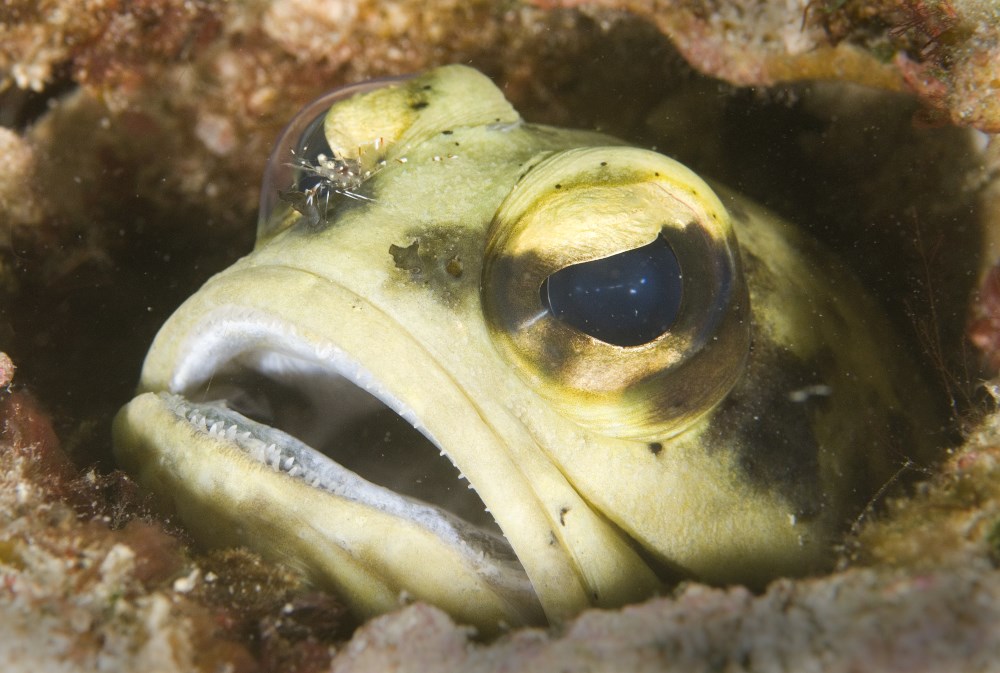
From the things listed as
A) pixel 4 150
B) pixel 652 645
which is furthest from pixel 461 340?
pixel 4 150

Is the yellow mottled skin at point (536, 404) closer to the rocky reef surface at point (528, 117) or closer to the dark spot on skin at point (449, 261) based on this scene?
the dark spot on skin at point (449, 261)

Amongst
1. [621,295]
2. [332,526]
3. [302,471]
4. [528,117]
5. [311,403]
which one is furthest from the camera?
[528,117]

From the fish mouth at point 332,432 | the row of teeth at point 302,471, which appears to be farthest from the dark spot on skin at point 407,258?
the row of teeth at point 302,471

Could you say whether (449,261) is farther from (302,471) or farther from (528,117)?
(528,117)

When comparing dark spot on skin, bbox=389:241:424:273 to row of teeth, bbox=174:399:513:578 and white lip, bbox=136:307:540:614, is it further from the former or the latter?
row of teeth, bbox=174:399:513:578

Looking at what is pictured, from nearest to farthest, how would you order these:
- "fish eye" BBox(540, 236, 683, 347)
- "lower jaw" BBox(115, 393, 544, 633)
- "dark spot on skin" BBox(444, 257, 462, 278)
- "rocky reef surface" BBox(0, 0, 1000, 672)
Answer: "rocky reef surface" BBox(0, 0, 1000, 672) < "fish eye" BBox(540, 236, 683, 347) < "lower jaw" BBox(115, 393, 544, 633) < "dark spot on skin" BBox(444, 257, 462, 278)

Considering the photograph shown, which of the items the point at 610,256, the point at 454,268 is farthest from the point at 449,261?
the point at 610,256

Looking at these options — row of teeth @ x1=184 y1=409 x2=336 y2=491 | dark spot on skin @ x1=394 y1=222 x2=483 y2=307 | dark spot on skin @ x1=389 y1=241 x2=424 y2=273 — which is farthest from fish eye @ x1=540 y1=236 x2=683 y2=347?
row of teeth @ x1=184 y1=409 x2=336 y2=491
